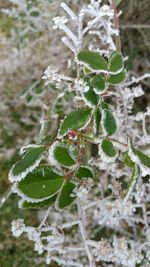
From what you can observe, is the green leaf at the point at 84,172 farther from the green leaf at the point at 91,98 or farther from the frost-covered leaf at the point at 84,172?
the green leaf at the point at 91,98

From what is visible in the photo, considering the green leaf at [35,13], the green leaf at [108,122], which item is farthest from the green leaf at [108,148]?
the green leaf at [35,13]

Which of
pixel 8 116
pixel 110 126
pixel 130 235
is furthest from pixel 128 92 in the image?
pixel 8 116

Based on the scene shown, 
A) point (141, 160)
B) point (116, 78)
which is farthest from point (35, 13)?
point (141, 160)

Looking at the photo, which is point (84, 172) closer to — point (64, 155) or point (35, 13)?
point (64, 155)

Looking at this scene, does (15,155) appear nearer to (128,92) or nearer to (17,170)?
(128,92)

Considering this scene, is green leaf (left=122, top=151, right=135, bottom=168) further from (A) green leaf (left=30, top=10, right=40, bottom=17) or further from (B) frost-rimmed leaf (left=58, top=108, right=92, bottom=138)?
(A) green leaf (left=30, top=10, right=40, bottom=17)

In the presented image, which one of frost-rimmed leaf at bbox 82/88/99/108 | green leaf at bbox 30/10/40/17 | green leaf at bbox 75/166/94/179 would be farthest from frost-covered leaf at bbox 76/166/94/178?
green leaf at bbox 30/10/40/17
